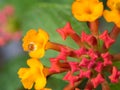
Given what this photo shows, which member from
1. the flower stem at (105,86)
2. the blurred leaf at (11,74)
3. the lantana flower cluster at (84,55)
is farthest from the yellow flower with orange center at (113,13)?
the blurred leaf at (11,74)

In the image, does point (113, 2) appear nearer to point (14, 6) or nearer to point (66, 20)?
point (66, 20)

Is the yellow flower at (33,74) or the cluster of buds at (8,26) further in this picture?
the cluster of buds at (8,26)

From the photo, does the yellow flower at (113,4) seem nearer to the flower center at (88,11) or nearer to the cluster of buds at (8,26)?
the flower center at (88,11)

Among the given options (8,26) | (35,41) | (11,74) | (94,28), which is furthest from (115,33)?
(8,26)

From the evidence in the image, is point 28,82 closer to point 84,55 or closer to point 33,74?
point 33,74

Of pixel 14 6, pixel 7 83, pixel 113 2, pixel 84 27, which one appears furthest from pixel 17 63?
pixel 113 2
